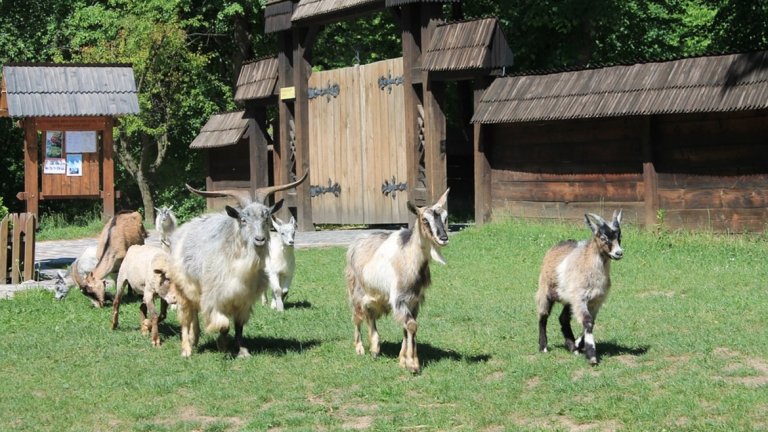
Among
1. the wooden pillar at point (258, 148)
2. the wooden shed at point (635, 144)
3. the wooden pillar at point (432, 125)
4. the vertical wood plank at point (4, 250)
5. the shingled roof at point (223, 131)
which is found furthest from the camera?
the shingled roof at point (223, 131)

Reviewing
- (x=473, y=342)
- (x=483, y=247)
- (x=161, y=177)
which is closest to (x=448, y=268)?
(x=483, y=247)

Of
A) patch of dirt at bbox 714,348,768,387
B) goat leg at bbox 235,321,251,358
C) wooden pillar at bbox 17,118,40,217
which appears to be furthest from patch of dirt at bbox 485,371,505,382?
wooden pillar at bbox 17,118,40,217

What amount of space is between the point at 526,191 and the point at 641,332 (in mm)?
9156

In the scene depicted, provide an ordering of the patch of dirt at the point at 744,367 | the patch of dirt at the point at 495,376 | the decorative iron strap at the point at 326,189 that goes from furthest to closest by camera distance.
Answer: the decorative iron strap at the point at 326,189
the patch of dirt at the point at 495,376
the patch of dirt at the point at 744,367

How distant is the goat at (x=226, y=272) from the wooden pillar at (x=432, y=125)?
9272mm

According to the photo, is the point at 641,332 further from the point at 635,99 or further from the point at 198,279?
the point at 635,99

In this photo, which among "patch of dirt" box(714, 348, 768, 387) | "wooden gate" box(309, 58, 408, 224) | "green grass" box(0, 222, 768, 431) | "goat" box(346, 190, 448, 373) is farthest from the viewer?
"wooden gate" box(309, 58, 408, 224)

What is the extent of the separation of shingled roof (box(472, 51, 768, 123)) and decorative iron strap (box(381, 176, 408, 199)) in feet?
7.51

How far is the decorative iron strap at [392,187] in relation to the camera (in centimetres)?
2121

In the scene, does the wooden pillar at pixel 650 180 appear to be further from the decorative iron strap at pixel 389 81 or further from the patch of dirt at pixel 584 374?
the patch of dirt at pixel 584 374

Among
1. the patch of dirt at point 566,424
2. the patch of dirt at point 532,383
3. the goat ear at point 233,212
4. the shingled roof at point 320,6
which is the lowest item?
the patch of dirt at point 566,424

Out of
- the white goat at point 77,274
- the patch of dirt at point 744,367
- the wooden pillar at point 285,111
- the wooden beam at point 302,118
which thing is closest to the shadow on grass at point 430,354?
the patch of dirt at point 744,367

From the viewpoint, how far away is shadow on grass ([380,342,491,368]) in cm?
978

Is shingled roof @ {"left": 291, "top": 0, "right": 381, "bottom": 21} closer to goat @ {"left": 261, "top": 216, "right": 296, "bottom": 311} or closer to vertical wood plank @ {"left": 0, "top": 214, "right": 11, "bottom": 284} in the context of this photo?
vertical wood plank @ {"left": 0, "top": 214, "right": 11, "bottom": 284}
